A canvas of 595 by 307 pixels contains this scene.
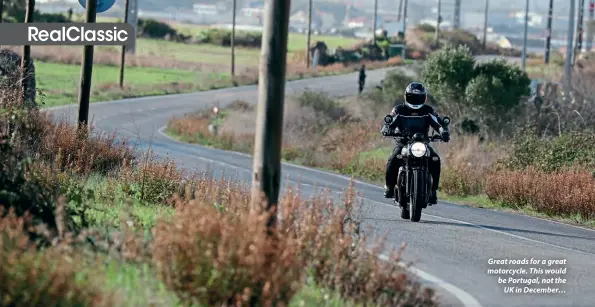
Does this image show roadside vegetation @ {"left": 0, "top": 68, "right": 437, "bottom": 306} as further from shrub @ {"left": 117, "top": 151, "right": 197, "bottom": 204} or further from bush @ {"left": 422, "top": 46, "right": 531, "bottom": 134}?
bush @ {"left": 422, "top": 46, "right": 531, "bottom": 134}

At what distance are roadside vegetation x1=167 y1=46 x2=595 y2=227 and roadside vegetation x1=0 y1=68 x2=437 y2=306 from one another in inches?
427

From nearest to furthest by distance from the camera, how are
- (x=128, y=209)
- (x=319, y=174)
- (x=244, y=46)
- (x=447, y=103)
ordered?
(x=128, y=209), (x=319, y=174), (x=447, y=103), (x=244, y=46)

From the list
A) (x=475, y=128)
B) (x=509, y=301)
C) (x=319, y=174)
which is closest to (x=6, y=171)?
(x=509, y=301)

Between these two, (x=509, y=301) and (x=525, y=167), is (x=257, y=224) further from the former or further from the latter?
(x=525, y=167)

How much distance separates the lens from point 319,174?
31.8m

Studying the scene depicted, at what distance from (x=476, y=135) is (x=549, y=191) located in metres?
17.2

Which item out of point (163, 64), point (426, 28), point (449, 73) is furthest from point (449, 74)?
point (426, 28)

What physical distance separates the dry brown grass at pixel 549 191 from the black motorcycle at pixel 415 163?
503 centimetres

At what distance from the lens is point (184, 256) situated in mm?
8398

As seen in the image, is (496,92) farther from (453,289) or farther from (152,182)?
(453,289)

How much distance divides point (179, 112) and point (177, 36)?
70902mm

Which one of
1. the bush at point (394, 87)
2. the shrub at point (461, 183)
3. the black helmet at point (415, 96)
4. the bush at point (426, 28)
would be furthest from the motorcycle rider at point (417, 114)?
the bush at point (426, 28)

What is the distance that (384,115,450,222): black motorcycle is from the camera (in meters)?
16.4

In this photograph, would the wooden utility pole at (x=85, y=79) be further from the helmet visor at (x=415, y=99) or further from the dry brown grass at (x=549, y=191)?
the dry brown grass at (x=549, y=191)
